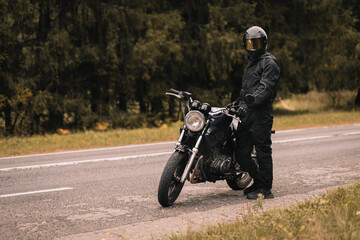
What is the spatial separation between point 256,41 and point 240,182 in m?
1.84

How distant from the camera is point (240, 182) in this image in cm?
680

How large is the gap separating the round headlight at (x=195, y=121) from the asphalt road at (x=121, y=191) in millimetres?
905

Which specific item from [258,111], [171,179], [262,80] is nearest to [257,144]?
[258,111]

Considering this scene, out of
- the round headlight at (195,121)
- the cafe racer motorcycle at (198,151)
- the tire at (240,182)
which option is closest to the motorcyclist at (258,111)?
the cafe racer motorcycle at (198,151)

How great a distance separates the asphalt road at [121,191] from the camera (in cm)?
518

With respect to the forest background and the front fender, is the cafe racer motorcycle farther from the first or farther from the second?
the forest background

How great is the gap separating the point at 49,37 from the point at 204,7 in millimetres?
7948

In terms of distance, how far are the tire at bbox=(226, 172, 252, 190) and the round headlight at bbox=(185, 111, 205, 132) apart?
3.86 feet

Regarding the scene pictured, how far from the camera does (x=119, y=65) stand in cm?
2103

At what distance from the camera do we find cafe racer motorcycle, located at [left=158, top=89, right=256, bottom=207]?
5824mm

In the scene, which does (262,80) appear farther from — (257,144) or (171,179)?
(171,179)

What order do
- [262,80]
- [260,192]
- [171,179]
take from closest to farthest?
[171,179]
[262,80]
[260,192]

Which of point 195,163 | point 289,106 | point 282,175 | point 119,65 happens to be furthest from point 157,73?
point 195,163

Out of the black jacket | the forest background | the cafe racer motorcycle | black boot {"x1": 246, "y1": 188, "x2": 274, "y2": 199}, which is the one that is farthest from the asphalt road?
the forest background
